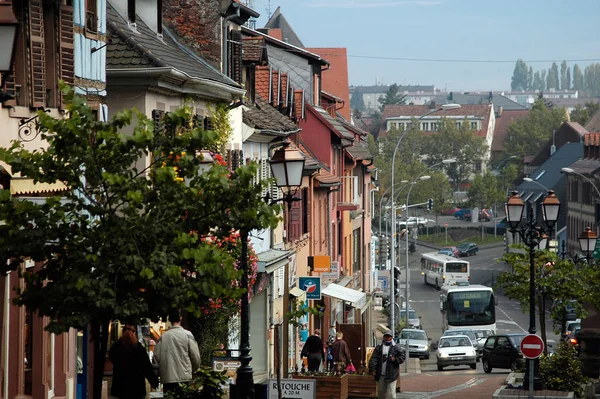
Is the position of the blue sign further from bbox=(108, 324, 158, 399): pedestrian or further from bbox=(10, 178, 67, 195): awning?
bbox=(108, 324, 158, 399): pedestrian

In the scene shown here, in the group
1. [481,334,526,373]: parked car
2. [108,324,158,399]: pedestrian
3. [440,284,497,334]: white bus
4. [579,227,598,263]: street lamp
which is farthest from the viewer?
[440,284,497,334]: white bus

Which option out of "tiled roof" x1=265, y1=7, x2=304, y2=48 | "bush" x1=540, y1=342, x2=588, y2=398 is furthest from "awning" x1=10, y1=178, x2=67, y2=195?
"tiled roof" x1=265, y1=7, x2=304, y2=48

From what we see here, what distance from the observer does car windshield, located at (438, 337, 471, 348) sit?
52750 mm

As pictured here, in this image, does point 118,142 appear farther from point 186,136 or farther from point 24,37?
point 24,37

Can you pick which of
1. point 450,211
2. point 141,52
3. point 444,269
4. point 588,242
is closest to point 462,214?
point 450,211

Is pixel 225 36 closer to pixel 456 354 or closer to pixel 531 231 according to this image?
pixel 531 231

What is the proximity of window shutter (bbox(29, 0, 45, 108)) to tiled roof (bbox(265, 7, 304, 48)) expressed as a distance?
48.4 m

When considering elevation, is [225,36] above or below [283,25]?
below

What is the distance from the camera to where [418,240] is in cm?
14225

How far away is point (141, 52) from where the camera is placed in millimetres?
22844

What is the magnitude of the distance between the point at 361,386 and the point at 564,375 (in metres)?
4.30

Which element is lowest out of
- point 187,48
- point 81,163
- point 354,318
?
point 354,318

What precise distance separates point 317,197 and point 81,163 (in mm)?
36823

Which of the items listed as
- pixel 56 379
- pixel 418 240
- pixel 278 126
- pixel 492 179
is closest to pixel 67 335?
pixel 56 379
